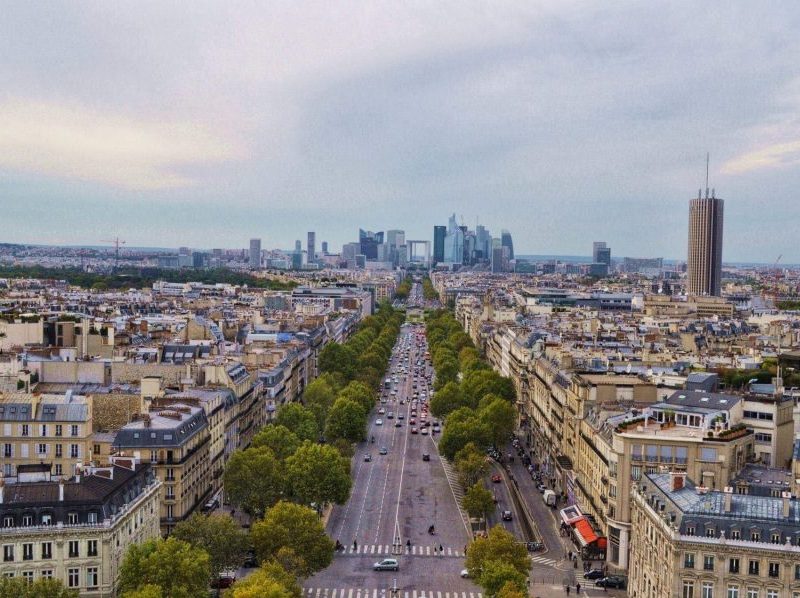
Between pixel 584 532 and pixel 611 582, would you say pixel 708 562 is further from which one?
pixel 584 532

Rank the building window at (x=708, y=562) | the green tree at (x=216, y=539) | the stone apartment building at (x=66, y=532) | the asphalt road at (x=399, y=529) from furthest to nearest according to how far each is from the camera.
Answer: the asphalt road at (x=399, y=529), the green tree at (x=216, y=539), the stone apartment building at (x=66, y=532), the building window at (x=708, y=562)

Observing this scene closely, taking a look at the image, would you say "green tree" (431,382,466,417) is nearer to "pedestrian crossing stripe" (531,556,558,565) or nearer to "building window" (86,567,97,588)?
"pedestrian crossing stripe" (531,556,558,565)

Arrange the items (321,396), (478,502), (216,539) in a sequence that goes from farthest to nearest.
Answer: (321,396)
(478,502)
(216,539)

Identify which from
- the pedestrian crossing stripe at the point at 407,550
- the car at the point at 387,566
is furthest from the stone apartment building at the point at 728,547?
the pedestrian crossing stripe at the point at 407,550

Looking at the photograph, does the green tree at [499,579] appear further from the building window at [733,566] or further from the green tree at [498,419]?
the green tree at [498,419]

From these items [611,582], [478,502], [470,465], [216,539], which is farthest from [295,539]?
[470,465]

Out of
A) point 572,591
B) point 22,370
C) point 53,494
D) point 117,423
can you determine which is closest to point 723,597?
point 572,591

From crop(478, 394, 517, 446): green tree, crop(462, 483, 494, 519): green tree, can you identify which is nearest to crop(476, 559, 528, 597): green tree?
crop(462, 483, 494, 519): green tree
